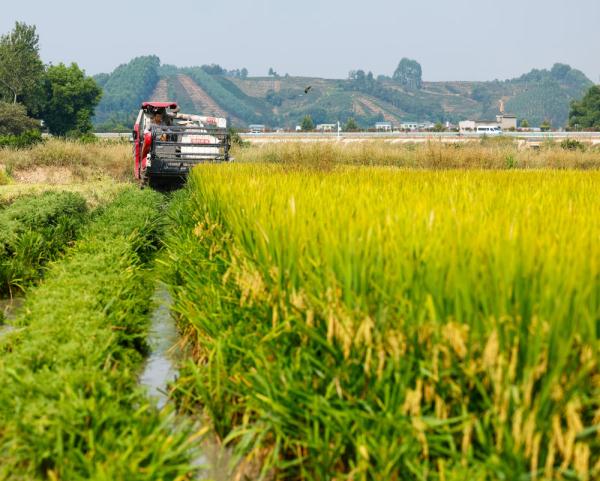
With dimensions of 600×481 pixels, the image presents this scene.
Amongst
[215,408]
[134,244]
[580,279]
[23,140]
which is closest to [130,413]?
[215,408]

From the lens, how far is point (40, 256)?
10055 mm

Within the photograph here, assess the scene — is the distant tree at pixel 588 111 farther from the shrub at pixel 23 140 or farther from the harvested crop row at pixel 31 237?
the harvested crop row at pixel 31 237

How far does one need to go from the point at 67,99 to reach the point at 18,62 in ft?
41.5

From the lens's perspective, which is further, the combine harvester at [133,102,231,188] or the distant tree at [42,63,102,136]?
the distant tree at [42,63,102,136]

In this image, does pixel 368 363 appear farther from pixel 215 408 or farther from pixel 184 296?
pixel 184 296

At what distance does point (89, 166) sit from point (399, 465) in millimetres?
26236

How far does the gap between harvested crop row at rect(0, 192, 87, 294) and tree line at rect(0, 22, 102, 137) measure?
59432mm

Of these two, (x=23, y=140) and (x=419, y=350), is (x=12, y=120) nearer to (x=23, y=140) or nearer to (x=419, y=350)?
(x=23, y=140)

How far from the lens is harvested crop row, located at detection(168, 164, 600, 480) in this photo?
3062 mm

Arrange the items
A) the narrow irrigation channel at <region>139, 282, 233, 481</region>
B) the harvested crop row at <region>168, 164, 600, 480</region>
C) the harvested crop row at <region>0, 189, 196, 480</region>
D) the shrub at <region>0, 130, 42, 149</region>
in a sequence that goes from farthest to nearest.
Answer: the shrub at <region>0, 130, 42, 149</region> < the narrow irrigation channel at <region>139, 282, 233, 481</region> < the harvested crop row at <region>0, 189, 196, 480</region> < the harvested crop row at <region>168, 164, 600, 480</region>

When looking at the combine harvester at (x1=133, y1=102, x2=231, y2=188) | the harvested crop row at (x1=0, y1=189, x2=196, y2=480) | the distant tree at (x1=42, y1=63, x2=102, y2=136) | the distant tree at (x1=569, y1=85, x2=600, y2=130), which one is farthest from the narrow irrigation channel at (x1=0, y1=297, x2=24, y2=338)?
the distant tree at (x1=569, y1=85, x2=600, y2=130)

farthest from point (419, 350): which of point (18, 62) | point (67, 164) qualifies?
point (18, 62)

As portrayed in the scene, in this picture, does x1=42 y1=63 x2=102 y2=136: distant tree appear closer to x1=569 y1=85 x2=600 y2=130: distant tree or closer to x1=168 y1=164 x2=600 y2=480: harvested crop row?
x1=569 y1=85 x2=600 y2=130: distant tree

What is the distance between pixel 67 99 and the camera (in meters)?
93.9
